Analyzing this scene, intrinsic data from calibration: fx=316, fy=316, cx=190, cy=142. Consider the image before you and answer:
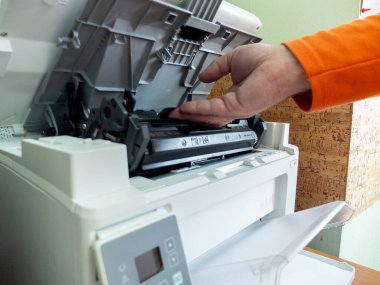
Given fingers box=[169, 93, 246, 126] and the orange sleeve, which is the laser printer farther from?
the orange sleeve

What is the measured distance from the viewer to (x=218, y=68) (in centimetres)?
86

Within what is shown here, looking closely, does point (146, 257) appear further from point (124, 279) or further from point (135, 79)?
point (135, 79)

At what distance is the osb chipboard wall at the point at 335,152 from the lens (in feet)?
4.01

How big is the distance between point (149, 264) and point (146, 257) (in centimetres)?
1

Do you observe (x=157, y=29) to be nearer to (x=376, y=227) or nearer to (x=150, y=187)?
(x=150, y=187)

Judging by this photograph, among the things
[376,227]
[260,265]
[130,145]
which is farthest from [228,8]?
[376,227]

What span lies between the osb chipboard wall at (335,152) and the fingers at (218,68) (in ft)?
1.97

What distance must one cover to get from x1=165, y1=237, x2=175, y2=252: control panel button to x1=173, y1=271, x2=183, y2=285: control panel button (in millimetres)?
37

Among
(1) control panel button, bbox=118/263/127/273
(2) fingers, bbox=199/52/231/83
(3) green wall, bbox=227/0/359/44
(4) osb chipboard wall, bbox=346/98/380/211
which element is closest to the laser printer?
(1) control panel button, bbox=118/263/127/273

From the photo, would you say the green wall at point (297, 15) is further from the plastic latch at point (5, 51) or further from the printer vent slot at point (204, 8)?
the plastic latch at point (5, 51)

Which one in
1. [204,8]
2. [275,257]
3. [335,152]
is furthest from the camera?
[335,152]

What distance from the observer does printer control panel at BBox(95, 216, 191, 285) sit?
40 cm

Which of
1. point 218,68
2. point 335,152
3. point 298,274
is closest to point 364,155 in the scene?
point 335,152

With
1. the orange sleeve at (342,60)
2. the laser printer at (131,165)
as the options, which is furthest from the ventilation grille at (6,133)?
the orange sleeve at (342,60)
